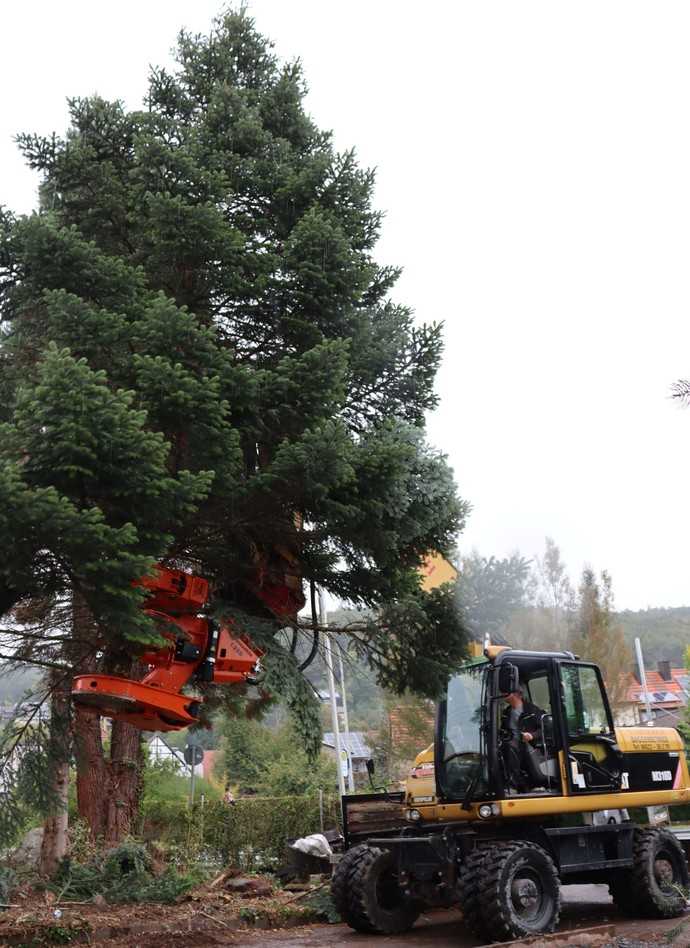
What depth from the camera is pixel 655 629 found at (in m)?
30.8

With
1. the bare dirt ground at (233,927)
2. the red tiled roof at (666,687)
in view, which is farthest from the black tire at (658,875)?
the red tiled roof at (666,687)

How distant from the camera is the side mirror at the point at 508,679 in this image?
916 cm

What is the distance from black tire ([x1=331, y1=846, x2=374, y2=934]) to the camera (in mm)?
9734

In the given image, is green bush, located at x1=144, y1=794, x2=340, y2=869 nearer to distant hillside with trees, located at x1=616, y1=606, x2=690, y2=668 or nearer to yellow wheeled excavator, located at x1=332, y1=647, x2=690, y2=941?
yellow wheeled excavator, located at x1=332, y1=647, x2=690, y2=941

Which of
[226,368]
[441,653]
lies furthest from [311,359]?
[441,653]

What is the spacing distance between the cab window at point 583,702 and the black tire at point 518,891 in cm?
148

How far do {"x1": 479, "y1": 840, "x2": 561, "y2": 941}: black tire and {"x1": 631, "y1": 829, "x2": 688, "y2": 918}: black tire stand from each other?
171 cm

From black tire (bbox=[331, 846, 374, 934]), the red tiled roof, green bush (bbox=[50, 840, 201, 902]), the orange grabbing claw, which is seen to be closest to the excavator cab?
black tire (bbox=[331, 846, 374, 934])

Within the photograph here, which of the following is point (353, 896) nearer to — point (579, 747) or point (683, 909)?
point (579, 747)

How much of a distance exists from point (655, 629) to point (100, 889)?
2437 cm

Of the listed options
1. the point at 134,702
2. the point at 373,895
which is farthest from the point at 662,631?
the point at 134,702

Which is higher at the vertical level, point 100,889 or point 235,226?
point 235,226

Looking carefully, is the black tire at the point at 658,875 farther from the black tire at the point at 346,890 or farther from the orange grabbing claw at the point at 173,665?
the orange grabbing claw at the point at 173,665

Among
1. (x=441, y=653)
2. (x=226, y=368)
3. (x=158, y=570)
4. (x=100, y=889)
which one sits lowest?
(x=100, y=889)
